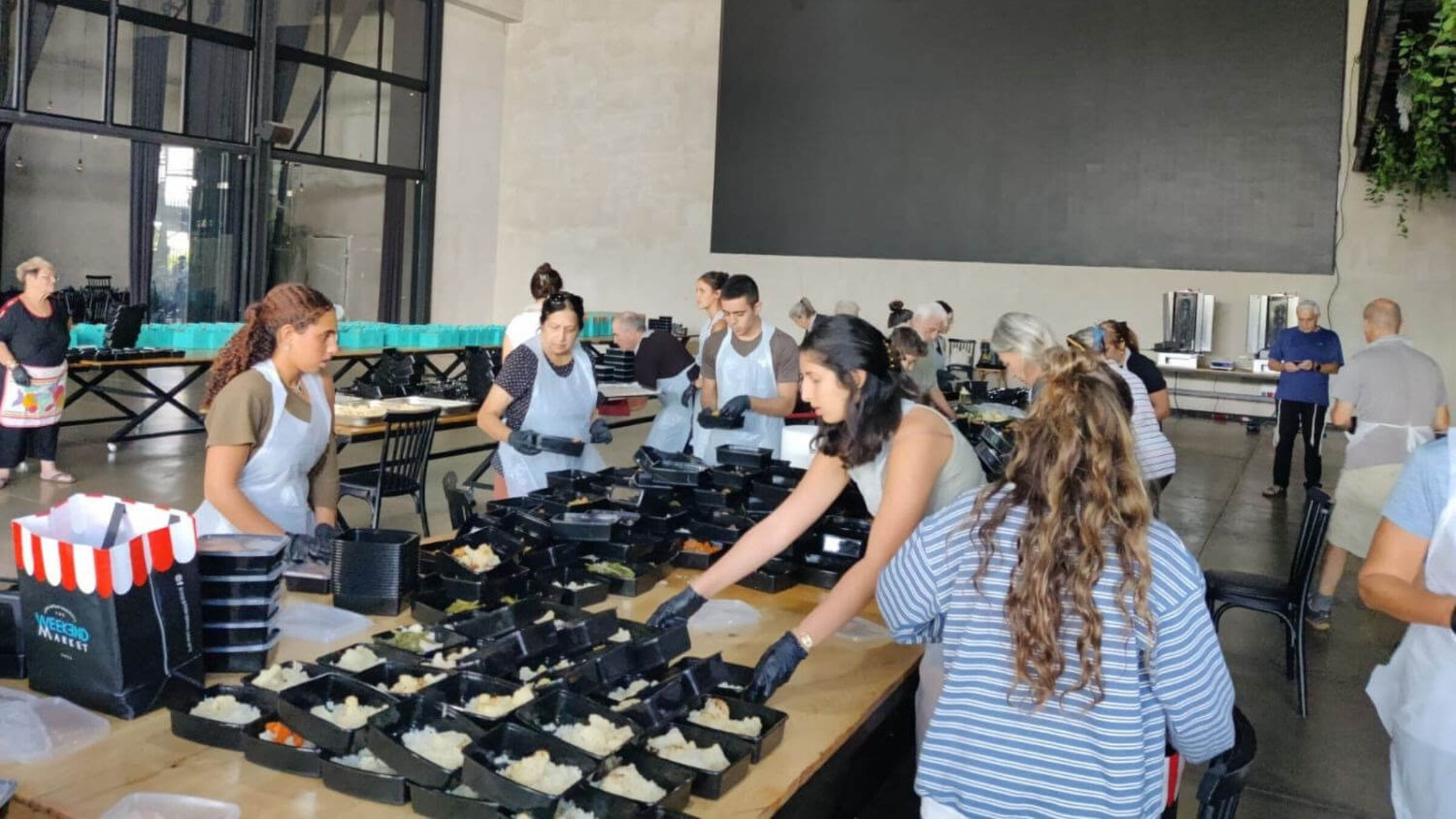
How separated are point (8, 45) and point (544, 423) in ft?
32.3

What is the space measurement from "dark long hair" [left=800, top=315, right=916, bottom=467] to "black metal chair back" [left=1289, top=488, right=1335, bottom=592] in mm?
2462

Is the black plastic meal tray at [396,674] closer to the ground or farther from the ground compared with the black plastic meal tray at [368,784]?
farther from the ground

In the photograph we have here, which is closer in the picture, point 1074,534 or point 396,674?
point 1074,534

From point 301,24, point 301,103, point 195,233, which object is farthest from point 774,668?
point 301,24

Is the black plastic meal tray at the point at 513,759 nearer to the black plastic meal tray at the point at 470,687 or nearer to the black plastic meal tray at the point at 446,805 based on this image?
the black plastic meal tray at the point at 446,805

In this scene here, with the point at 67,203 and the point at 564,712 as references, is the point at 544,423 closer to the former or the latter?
the point at 564,712

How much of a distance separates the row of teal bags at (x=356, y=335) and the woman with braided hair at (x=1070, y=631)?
5346 millimetres

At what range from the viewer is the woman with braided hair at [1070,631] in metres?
1.51

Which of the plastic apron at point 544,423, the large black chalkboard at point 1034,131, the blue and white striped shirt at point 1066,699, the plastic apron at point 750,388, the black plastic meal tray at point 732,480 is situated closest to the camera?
the blue and white striped shirt at point 1066,699

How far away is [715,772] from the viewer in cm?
158

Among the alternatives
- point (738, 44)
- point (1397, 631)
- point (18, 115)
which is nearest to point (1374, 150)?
point (1397, 631)

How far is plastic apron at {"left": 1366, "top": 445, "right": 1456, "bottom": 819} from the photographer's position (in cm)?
184

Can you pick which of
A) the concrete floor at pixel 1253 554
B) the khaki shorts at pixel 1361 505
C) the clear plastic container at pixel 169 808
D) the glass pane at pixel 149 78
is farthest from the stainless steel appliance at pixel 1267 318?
the clear plastic container at pixel 169 808

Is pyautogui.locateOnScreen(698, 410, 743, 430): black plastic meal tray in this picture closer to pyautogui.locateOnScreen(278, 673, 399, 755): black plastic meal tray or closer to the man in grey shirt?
the man in grey shirt
